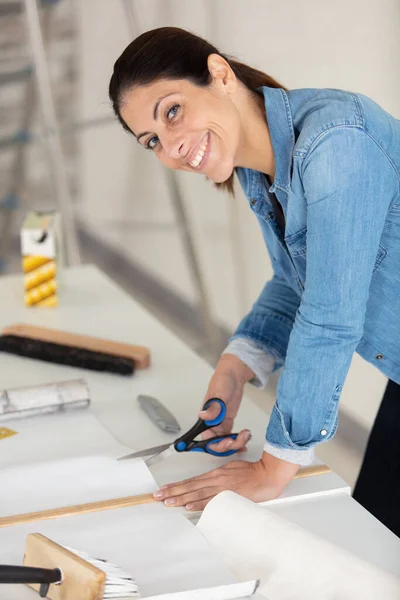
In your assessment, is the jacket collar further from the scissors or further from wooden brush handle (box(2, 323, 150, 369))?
wooden brush handle (box(2, 323, 150, 369))

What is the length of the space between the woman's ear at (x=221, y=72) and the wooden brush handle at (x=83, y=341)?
0.62 m

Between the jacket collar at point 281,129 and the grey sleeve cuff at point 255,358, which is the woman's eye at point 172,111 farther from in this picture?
the grey sleeve cuff at point 255,358

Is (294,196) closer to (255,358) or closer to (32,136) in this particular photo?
(255,358)

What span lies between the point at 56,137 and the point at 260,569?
288 centimetres

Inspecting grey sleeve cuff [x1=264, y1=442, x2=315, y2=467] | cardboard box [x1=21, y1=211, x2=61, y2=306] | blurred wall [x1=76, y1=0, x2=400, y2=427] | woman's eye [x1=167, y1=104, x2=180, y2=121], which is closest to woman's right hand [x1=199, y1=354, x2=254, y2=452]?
grey sleeve cuff [x1=264, y1=442, x2=315, y2=467]

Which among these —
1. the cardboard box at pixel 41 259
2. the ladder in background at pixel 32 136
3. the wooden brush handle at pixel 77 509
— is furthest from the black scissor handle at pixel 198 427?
the ladder in background at pixel 32 136

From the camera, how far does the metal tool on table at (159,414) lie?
1.40 metres

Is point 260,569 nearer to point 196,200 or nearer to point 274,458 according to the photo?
point 274,458

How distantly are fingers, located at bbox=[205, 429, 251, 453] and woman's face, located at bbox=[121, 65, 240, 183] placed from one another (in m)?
0.43

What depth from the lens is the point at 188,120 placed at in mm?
1257

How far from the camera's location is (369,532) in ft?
3.65

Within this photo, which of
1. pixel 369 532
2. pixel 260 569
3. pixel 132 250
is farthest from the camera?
pixel 132 250

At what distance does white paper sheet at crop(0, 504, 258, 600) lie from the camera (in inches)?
38.6

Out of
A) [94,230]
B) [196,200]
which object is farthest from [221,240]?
[94,230]
